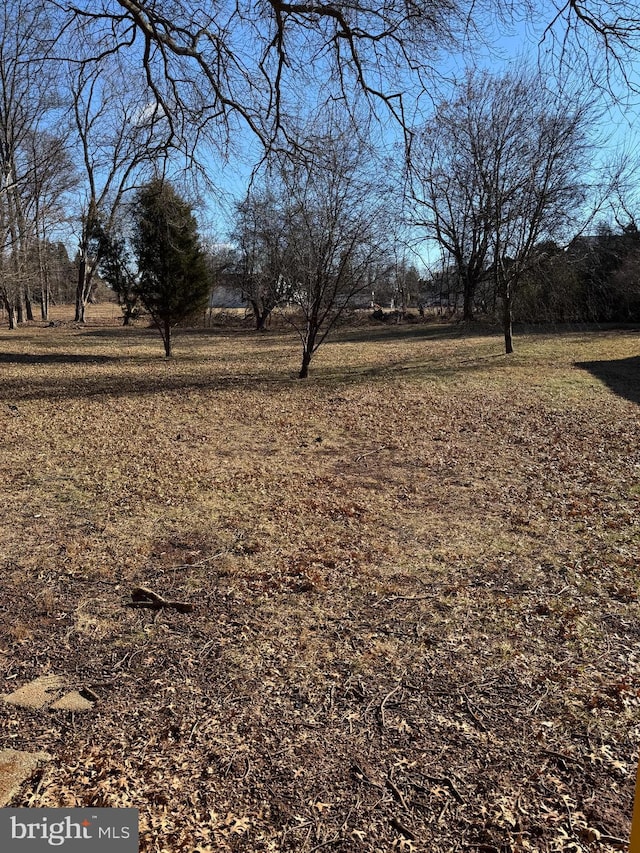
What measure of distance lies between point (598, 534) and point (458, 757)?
3110mm

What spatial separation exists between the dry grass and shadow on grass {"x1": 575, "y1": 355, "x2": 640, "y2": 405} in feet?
14.9

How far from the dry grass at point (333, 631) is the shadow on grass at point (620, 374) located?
4.54 meters

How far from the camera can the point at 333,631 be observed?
3.29 metres

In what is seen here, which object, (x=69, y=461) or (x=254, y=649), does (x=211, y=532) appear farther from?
(x=69, y=461)

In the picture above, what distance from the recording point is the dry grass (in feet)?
6.90

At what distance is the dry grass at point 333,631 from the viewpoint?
6.90 ft

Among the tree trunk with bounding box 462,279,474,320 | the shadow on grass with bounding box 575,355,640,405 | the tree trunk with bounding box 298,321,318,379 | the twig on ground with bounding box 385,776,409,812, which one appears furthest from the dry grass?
the tree trunk with bounding box 462,279,474,320

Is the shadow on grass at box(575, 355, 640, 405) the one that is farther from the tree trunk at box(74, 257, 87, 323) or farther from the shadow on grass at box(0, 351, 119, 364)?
the tree trunk at box(74, 257, 87, 323)

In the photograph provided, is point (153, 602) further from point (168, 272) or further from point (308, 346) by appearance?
point (168, 272)

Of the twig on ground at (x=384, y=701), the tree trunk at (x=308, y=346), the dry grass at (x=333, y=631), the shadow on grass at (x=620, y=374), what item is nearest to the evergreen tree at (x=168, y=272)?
the tree trunk at (x=308, y=346)

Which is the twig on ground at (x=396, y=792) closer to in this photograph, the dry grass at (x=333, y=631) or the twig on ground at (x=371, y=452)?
the dry grass at (x=333, y=631)

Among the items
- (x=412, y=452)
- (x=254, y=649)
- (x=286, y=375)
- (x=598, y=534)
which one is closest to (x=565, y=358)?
(x=286, y=375)

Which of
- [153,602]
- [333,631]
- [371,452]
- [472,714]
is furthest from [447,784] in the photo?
[371,452]

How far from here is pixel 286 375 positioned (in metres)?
14.4
